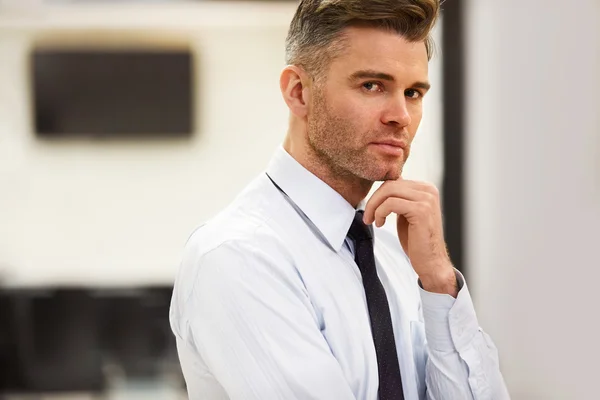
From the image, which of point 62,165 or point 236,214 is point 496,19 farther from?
point 62,165

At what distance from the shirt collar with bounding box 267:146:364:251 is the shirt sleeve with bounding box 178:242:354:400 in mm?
159

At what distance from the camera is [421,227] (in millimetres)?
1281

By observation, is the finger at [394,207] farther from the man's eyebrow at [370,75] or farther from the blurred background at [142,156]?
the blurred background at [142,156]

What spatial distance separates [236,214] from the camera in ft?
4.22

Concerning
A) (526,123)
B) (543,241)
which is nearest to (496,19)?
(526,123)

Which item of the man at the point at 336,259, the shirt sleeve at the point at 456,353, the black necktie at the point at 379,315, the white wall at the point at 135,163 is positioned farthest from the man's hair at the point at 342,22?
the white wall at the point at 135,163

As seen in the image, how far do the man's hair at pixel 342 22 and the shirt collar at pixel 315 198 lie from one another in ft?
0.54

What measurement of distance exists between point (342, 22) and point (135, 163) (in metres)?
5.00

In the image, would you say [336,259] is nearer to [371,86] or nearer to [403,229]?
[403,229]

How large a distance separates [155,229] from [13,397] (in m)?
1.56

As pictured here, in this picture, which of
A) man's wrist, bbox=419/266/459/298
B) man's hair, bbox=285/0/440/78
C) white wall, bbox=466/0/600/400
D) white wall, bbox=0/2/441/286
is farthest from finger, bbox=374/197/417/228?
white wall, bbox=0/2/441/286

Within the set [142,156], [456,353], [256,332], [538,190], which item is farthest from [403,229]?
[142,156]

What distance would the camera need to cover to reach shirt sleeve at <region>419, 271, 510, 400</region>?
1259 mm

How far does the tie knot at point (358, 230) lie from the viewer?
136 centimetres
